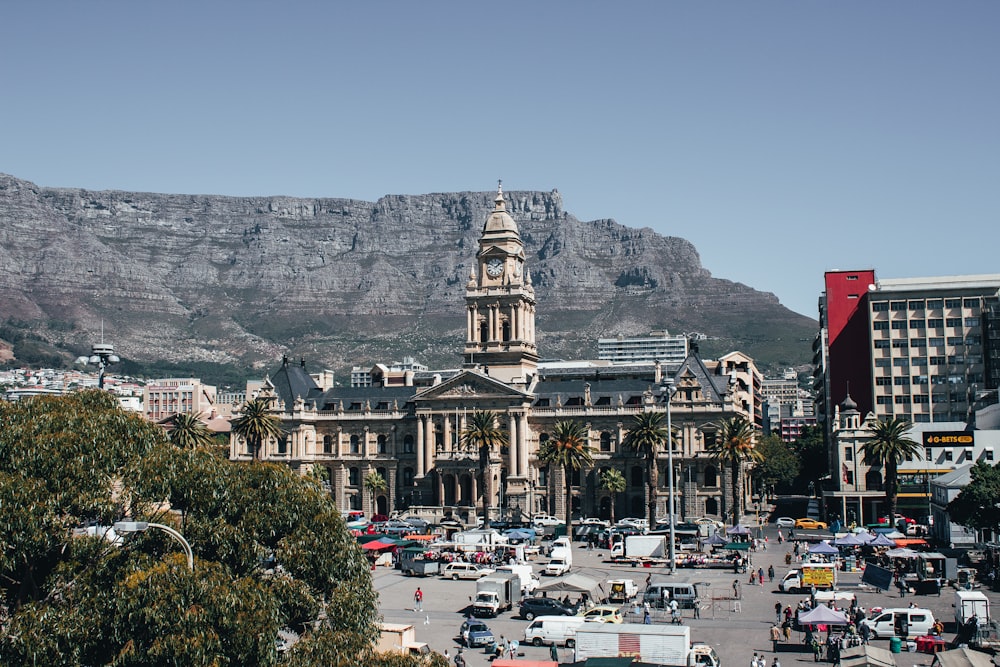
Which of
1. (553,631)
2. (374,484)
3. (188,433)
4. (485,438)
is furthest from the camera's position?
(374,484)

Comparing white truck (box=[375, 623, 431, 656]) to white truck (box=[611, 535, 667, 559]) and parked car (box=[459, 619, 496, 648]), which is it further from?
white truck (box=[611, 535, 667, 559])

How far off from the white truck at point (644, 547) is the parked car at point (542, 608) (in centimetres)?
2557

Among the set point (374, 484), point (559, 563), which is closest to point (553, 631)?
point (559, 563)

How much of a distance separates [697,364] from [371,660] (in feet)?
335

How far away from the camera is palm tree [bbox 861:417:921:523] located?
112 m

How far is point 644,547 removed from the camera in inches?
3600

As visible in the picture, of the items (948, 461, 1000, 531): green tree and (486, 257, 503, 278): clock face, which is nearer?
(948, 461, 1000, 531): green tree

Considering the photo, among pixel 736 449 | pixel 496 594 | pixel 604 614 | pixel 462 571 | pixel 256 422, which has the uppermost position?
pixel 256 422

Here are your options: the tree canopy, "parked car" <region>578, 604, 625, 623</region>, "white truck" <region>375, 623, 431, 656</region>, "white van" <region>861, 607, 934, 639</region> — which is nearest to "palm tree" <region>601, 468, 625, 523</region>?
"parked car" <region>578, 604, 625, 623</region>

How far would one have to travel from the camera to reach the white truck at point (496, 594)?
220 feet

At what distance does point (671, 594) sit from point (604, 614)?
7.04 metres

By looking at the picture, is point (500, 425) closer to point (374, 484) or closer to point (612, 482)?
point (612, 482)

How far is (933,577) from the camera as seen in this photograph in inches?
3000

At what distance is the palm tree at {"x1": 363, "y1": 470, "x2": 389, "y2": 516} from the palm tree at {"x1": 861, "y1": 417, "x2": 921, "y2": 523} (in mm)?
54654
